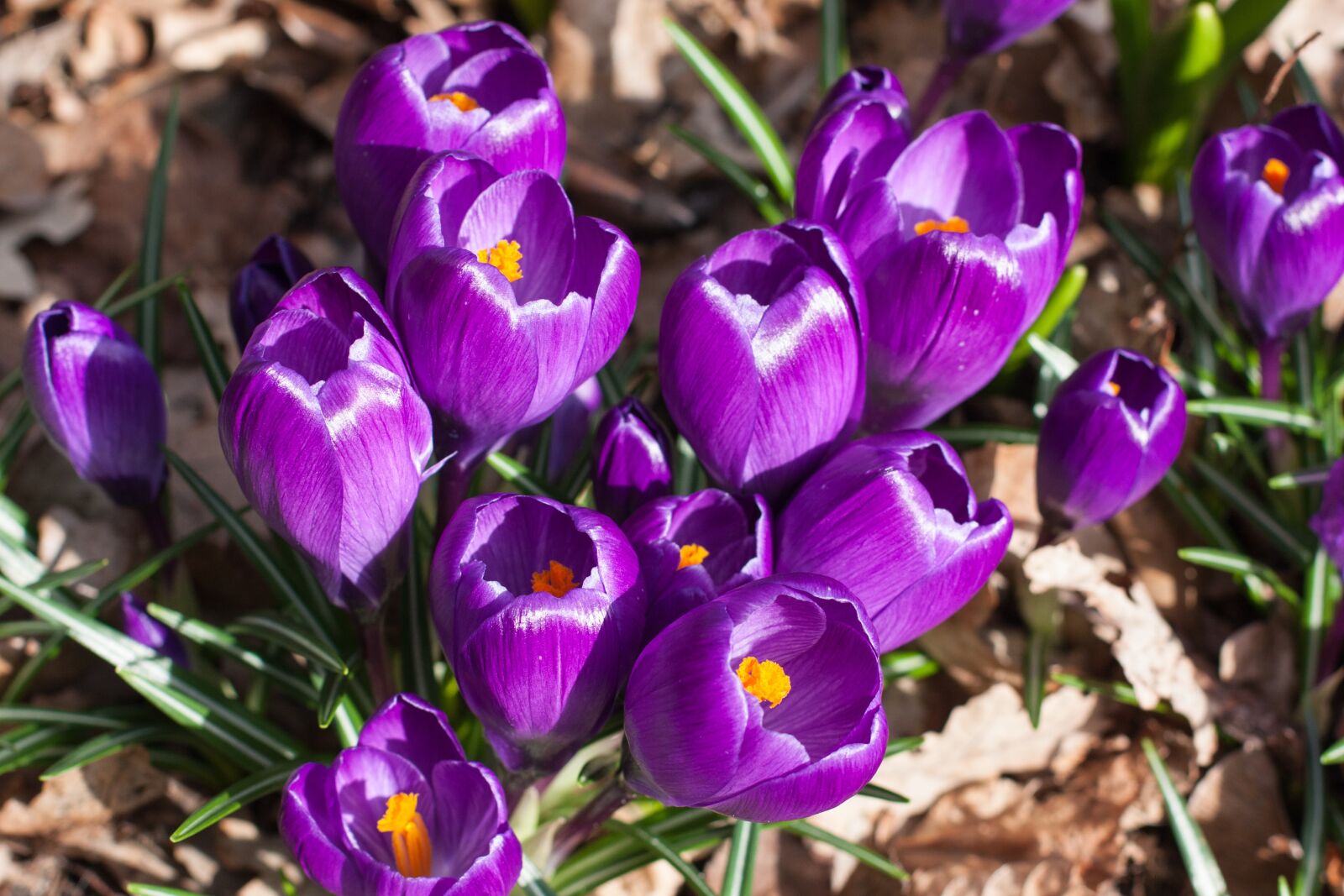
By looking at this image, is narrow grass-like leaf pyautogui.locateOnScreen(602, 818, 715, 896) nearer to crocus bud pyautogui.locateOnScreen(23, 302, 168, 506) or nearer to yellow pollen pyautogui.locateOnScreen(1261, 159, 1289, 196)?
crocus bud pyautogui.locateOnScreen(23, 302, 168, 506)

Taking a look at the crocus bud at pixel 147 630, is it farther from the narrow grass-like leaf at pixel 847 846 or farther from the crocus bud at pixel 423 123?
the narrow grass-like leaf at pixel 847 846

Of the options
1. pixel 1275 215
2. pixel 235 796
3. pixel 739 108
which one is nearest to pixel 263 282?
pixel 235 796

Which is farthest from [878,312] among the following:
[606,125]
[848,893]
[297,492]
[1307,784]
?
[606,125]

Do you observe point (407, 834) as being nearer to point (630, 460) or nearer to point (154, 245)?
point (630, 460)

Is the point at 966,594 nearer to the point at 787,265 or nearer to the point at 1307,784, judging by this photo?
the point at 787,265

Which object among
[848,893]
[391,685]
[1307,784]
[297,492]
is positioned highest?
[297,492]

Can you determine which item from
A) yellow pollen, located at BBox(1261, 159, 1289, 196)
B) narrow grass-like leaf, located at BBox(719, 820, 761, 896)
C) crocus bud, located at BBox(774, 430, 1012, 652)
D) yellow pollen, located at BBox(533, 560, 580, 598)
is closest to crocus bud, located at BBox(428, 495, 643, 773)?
yellow pollen, located at BBox(533, 560, 580, 598)
